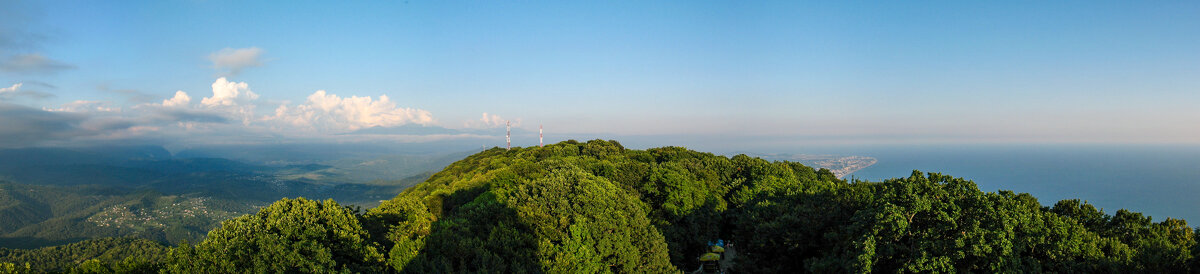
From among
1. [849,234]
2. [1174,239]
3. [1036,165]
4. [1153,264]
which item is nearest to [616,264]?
[849,234]

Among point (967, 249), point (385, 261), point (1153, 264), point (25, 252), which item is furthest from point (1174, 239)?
point (25, 252)

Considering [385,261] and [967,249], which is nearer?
[967,249]

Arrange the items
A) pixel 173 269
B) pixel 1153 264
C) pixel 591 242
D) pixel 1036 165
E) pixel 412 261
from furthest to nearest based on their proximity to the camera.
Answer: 1. pixel 1036 165
2. pixel 591 242
3. pixel 412 261
4. pixel 173 269
5. pixel 1153 264

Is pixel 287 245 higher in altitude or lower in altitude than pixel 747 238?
higher

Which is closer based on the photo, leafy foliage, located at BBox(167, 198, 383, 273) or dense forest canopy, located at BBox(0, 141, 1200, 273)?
dense forest canopy, located at BBox(0, 141, 1200, 273)

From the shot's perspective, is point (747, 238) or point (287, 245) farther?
point (747, 238)

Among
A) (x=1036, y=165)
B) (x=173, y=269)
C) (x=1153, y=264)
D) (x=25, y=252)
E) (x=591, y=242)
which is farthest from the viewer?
(x=1036, y=165)

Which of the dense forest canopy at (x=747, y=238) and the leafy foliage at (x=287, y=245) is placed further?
the leafy foliage at (x=287, y=245)

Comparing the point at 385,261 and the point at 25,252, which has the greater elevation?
the point at 385,261

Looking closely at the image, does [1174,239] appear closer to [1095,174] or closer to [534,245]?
[534,245]
